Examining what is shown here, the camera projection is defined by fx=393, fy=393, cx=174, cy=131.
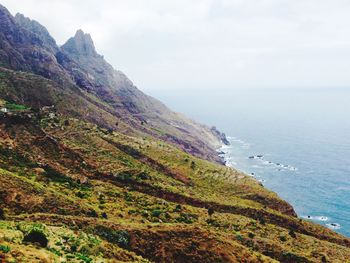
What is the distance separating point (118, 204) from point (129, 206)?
228 centimetres

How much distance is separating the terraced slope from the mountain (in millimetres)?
205

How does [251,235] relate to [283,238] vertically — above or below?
below

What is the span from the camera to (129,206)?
74562 millimetres

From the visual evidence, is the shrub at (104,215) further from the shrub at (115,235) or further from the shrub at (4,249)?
the shrub at (4,249)

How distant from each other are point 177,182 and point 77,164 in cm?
2781

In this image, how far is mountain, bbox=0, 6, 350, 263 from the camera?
43.4 m

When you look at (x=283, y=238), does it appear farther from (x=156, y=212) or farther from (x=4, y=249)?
(x=4, y=249)

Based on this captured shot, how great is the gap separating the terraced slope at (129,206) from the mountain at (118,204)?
20 centimetres

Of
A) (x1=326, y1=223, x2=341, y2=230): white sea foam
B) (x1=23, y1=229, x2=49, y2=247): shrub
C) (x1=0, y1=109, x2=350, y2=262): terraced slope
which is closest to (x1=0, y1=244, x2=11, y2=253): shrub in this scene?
(x1=0, y1=109, x2=350, y2=262): terraced slope

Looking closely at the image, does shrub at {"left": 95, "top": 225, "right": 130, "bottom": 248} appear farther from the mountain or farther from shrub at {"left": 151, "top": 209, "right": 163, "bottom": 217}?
shrub at {"left": 151, "top": 209, "right": 163, "bottom": 217}

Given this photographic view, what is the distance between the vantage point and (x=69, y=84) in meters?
195

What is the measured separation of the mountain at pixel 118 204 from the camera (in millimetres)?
43406

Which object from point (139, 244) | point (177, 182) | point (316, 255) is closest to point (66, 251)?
point (139, 244)

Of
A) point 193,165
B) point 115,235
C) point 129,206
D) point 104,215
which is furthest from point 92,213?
point 193,165
